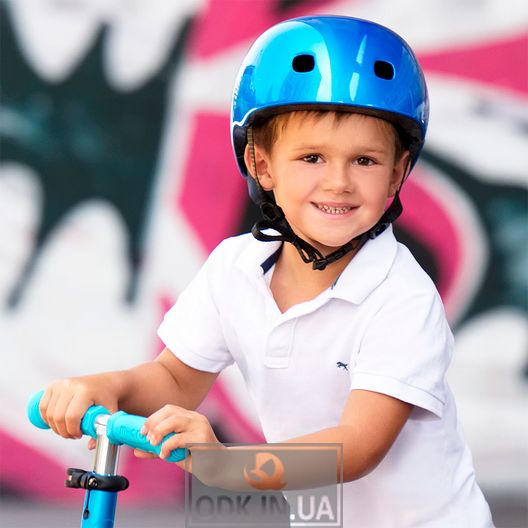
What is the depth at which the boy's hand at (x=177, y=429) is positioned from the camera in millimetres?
1994

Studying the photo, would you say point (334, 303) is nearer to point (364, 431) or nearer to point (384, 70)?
point (364, 431)

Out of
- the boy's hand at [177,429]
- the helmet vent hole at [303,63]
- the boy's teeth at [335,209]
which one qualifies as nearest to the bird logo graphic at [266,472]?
the boy's hand at [177,429]

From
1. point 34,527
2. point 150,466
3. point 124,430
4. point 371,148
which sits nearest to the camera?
point 124,430

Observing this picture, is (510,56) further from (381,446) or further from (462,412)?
(381,446)

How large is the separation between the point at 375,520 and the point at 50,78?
13.2 ft

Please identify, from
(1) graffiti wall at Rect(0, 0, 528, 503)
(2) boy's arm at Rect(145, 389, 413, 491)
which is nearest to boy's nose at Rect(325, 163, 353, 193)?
(2) boy's arm at Rect(145, 389, 413, 491)

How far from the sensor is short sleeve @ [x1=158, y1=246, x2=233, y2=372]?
9.00 feet

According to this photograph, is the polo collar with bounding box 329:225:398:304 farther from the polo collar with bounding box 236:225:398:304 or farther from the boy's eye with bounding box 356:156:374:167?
the boy's eye with bounding box 356:156:374:167

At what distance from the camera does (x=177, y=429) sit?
6.59ft

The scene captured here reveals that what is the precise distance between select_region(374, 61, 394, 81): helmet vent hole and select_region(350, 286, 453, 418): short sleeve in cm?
53

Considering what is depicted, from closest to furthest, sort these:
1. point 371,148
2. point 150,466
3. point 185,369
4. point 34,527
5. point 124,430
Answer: point 124,430 → point 371,148 → point 185,369 → point 34,527 → point 150,466

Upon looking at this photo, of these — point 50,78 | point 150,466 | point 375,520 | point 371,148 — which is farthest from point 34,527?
point 371,148

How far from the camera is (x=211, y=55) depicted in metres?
5.93

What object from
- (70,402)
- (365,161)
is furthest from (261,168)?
(70,402)
